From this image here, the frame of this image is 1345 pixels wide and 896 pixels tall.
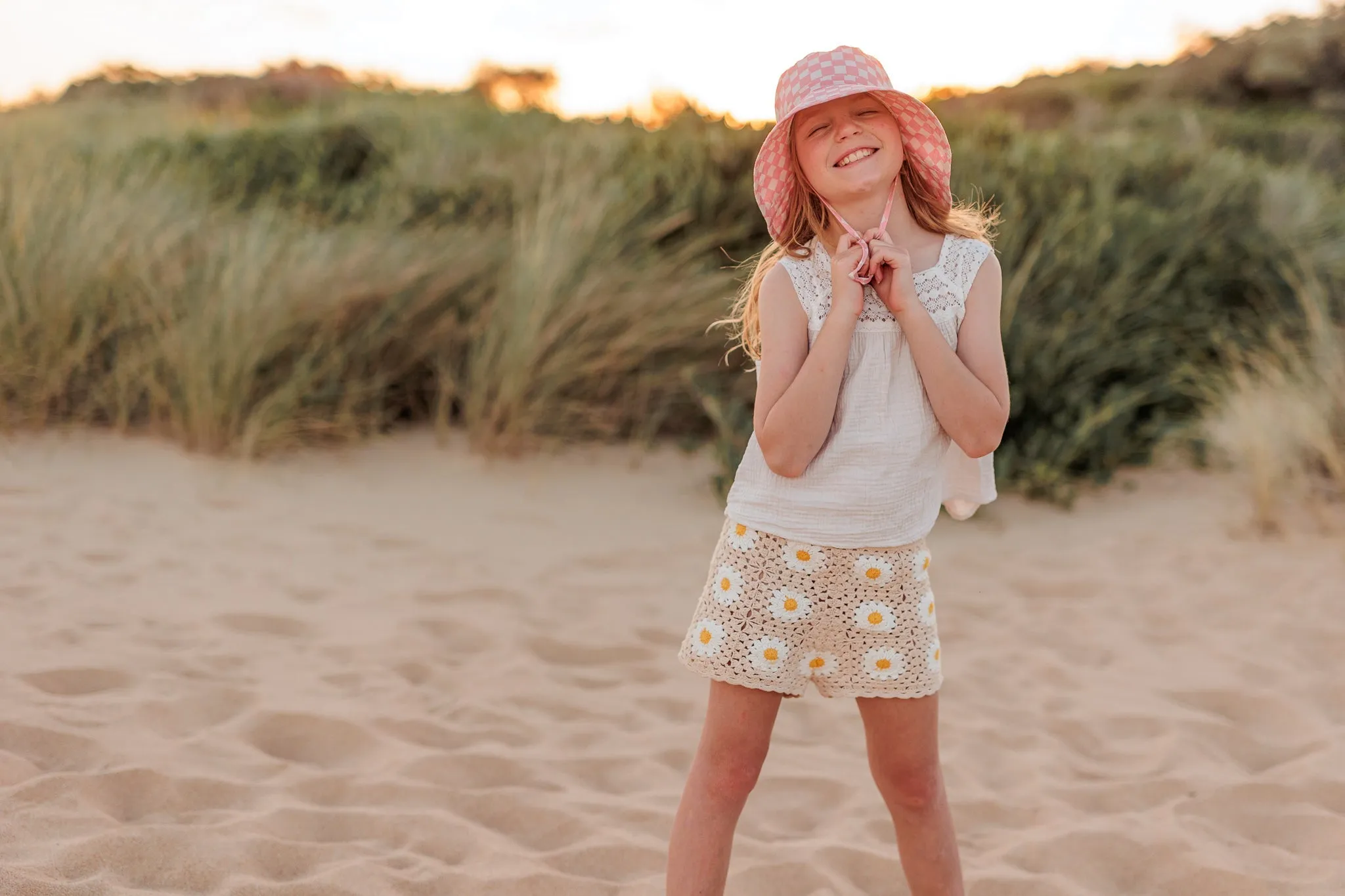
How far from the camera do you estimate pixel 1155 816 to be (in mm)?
3057

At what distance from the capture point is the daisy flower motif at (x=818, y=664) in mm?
2027

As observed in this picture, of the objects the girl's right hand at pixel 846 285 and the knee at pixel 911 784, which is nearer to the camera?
the girl's right hand at pixel 846 285

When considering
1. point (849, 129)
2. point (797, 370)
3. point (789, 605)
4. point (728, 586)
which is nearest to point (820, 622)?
point (789, 605)

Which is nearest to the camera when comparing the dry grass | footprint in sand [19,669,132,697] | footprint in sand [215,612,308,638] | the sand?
the sand

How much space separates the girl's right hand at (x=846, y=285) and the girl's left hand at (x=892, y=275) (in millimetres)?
26

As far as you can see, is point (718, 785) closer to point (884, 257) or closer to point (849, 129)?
point (884, 257)

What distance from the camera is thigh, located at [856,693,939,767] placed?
80.1 inches

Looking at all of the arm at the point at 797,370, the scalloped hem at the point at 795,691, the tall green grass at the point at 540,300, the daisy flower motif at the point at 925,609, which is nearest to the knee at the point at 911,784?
the scalloped hem at the point at 795,691

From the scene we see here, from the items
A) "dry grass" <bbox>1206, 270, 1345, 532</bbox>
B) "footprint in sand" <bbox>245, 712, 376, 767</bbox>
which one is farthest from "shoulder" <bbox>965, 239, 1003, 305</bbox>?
"dry grass" <bbox>1206, 270, 1345, 532</bbox>

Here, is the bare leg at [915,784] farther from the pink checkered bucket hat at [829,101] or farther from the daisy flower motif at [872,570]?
the pink checkered bucket hat at [829,101]

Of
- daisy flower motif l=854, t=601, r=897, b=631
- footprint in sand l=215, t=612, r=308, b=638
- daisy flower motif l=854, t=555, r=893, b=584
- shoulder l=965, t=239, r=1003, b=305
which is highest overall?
shoulder l=965, t=239, r=1003, b=305

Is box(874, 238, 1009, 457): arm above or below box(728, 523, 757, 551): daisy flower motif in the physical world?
above

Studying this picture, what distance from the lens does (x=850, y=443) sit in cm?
196

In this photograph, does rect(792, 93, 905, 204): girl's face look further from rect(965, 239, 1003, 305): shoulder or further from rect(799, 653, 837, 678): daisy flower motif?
rect(799, 653, 837, 678): daisy flower motif
